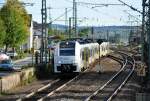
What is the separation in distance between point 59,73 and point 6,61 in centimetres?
1751

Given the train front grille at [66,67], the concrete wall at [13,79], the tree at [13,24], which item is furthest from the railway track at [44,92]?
the tree at [13,24]

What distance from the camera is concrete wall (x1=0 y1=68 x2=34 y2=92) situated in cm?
2847

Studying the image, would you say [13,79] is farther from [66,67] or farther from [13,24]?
[13,24]

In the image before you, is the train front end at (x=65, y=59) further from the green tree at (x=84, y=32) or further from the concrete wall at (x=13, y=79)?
the green tree at (x=84, y=32)

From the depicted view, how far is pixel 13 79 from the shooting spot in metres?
30.7

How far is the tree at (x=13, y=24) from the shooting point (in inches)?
3083

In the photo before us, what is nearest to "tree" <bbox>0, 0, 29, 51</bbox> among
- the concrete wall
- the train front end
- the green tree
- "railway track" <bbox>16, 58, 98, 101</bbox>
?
the train front end

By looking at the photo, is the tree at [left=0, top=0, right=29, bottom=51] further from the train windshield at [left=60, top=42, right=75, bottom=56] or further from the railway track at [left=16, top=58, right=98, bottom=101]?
the railway track at [left=16, top=58, right=98, bottom=101]

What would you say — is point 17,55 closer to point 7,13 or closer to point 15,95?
point 7,13

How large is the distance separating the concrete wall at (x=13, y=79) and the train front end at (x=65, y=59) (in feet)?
7.49

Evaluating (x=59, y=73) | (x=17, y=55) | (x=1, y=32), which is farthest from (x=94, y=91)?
(x=17, y=55)

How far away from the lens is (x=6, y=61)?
54438 millimetres

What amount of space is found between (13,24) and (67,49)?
135 feet

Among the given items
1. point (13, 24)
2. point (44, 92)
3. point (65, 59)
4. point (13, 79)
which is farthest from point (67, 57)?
point (13, 24)
